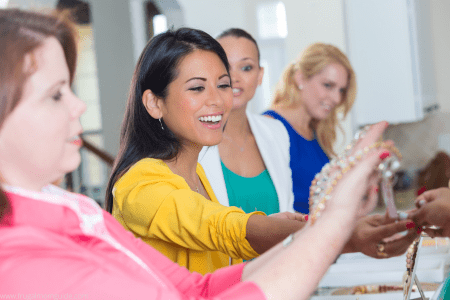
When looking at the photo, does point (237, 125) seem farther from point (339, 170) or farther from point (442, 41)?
point (442, 41)

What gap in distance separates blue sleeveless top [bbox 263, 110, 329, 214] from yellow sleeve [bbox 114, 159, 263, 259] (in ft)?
1.34

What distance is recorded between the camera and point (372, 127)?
13.5 inches

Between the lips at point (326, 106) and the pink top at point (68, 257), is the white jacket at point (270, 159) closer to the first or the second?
the lips at point (326, 106)

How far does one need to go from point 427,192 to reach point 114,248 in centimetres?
31

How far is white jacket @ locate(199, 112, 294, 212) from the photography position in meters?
0.85

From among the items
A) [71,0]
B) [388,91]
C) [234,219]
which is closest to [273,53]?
[388,91]

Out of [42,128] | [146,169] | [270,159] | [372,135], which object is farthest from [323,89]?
[42,128]

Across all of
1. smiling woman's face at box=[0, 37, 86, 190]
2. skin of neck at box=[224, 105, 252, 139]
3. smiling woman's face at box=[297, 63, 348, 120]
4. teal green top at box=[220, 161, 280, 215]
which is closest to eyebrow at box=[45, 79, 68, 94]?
smiling woman's face at box=[0, 37, 86, 190]

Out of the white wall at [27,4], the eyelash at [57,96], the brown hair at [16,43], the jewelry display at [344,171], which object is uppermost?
the white wall at [27,4]

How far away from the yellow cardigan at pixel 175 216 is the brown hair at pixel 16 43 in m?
0.25

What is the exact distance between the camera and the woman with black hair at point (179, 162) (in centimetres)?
Answer: 51

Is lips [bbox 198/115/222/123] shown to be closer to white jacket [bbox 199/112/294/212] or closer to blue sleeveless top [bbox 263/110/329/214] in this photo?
white jacket [bbox 199/112/294/212]

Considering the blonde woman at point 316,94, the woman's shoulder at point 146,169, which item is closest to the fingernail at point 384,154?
the woman's shoulder at point 146,169

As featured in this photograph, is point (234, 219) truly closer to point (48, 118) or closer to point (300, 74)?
point (48, 118)
